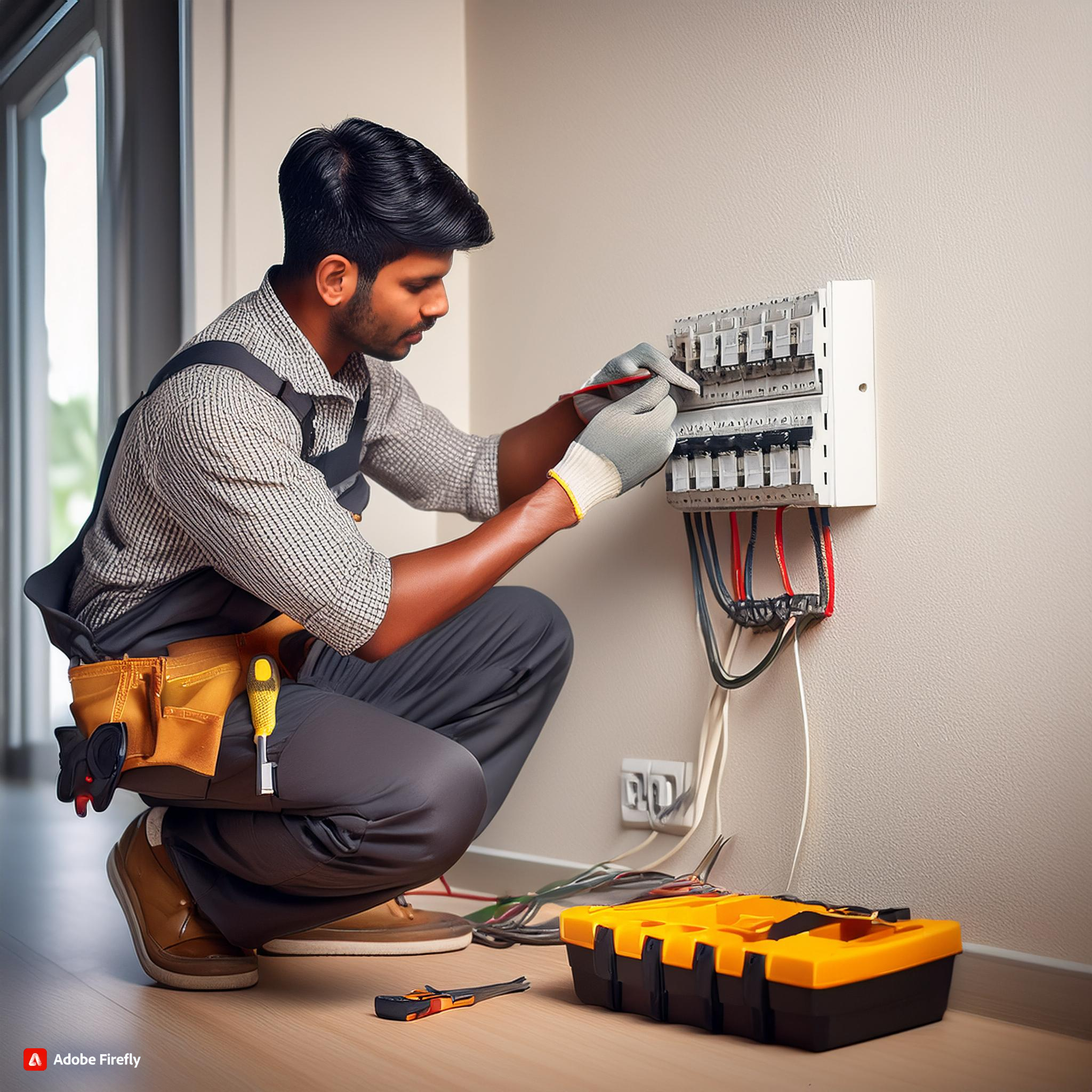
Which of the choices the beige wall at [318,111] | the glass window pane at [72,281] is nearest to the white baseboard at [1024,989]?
the beige wall at [318,111]

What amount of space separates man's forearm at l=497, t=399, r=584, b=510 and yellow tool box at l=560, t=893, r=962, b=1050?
68cm

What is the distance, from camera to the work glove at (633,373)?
5.38 ft

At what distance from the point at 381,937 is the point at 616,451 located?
78cm

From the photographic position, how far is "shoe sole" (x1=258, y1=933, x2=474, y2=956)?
1658mm

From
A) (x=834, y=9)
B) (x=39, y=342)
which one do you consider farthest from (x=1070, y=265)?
(x=39, y=342)

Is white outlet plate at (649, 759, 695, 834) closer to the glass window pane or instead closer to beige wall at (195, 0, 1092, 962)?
beige wall at (195, 0, 1092, 962)

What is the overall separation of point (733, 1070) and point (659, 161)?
4.39ft

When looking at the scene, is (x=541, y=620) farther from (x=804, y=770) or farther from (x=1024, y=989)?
(x=1024, y=989)

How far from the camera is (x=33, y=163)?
6.80 ft

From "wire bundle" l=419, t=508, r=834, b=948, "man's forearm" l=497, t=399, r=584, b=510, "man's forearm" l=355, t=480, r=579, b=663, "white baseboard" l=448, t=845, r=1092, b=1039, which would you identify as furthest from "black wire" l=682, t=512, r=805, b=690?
"white baseboard" l=448, t=845, r=1092, b=1039

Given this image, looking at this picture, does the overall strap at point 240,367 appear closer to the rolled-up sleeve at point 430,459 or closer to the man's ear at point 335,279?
the man's ear at point 335,279

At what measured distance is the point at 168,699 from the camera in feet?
4.76

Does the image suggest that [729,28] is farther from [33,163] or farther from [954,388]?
[33,163]

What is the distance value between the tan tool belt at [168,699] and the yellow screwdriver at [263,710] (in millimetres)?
43
